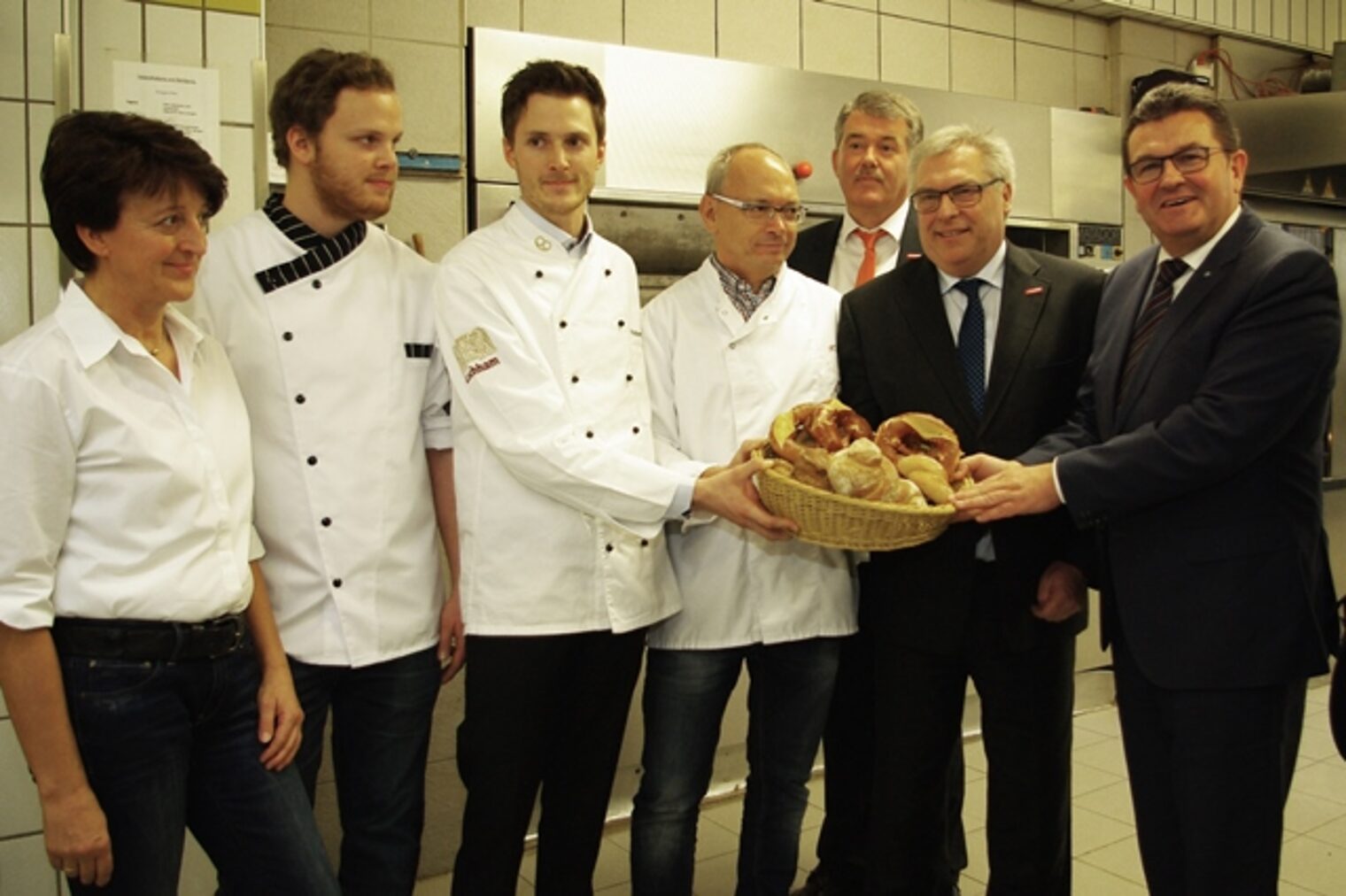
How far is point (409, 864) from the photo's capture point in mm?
1966

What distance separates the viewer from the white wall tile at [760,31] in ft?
11.9

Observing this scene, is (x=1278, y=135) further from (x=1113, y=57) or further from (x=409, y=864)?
(x=409, y=864)

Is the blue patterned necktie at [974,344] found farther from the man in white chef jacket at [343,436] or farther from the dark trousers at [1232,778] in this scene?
the man in white chef jacket at [343,436]

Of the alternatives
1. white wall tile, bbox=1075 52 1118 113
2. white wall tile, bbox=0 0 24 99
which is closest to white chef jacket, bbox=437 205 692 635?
white wall tile, bbox=0 0 24 99

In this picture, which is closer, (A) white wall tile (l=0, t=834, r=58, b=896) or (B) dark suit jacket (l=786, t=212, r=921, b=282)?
(A) white wall tile (l=0, t=834, r=58, b=896)

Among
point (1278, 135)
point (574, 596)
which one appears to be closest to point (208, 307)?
point (574, 596)

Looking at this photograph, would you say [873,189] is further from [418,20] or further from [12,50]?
[12,50]

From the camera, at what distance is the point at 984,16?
13.8 feet

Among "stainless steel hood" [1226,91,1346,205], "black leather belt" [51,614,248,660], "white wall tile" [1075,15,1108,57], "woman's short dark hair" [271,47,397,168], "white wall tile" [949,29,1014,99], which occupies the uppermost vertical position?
"white wall tile" [1075,15,1108,57]

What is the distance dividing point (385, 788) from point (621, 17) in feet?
8.10

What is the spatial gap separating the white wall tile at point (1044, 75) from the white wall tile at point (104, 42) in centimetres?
327

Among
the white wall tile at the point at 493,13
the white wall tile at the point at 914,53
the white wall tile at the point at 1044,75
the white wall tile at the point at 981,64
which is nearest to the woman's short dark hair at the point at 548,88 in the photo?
the white wall tile at the point at 493,13

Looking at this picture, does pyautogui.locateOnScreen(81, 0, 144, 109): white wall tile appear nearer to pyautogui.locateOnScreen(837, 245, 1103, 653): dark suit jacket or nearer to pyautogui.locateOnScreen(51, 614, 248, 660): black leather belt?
pyautogui.locateOnScreen(51, 614, 248, 660): black leather belt

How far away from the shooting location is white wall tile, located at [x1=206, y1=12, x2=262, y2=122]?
89.4 inches
